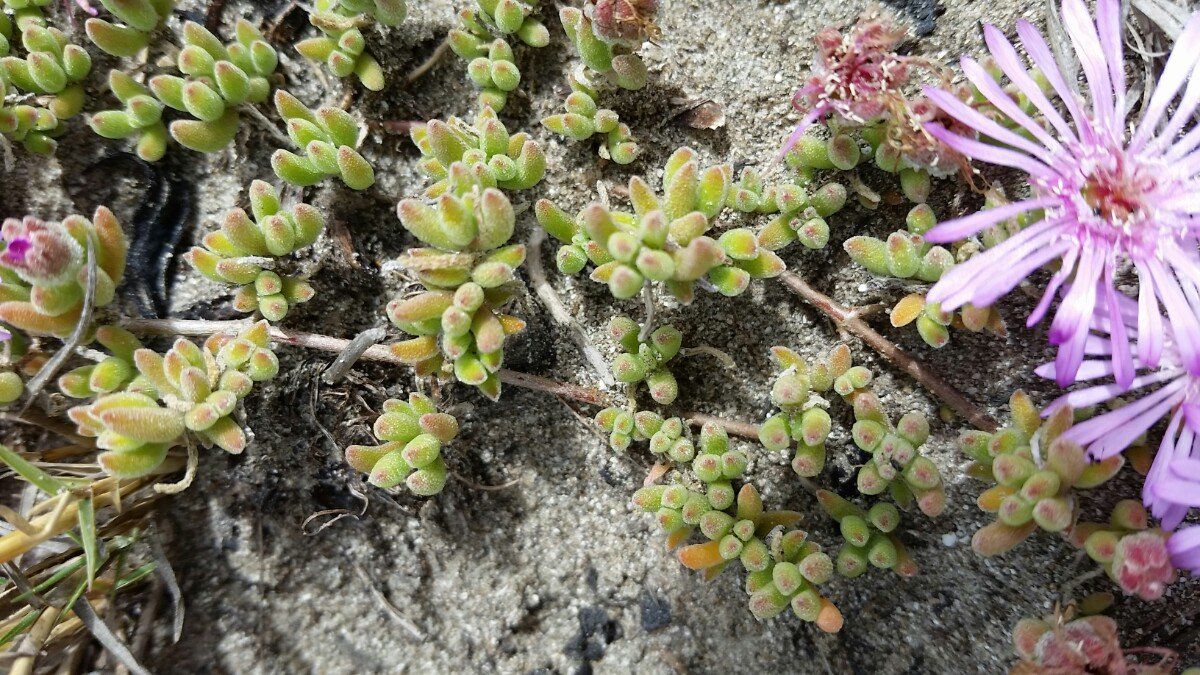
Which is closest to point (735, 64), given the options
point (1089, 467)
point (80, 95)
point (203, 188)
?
point (1089, 467)

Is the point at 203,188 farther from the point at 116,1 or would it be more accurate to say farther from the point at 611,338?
the point at 611,338

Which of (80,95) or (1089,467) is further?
(80,95)

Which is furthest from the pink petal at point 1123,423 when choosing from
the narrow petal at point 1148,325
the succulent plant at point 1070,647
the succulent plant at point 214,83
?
the succulent plant at point 214,83

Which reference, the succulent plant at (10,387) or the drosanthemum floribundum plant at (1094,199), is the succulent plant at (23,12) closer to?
the succulent plant at (10,387)

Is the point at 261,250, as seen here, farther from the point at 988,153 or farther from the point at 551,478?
the point at 988,153

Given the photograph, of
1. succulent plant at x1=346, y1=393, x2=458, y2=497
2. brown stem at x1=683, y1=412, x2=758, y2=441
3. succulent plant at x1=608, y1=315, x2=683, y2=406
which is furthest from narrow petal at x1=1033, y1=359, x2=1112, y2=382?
succulent plant at x1=346, y1=393, x2=458, y2=497

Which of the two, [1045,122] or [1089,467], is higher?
[1045,122]

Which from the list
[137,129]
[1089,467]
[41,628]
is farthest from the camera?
[137,129]

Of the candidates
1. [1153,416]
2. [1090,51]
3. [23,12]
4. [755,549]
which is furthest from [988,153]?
Result: [23,12]
